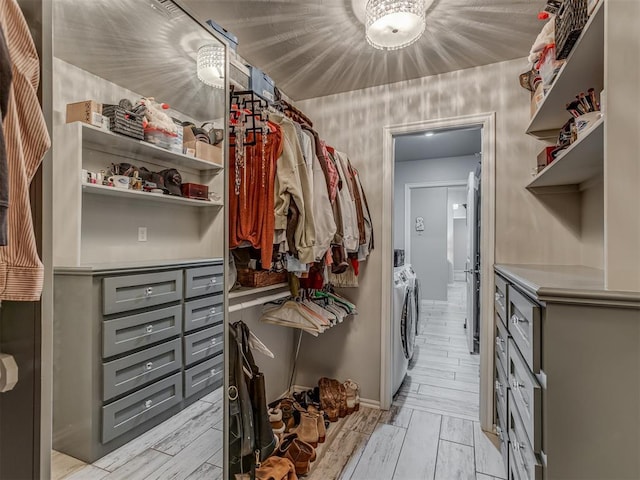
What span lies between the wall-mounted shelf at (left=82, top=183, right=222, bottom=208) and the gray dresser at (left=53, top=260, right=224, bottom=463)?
0.25 metres

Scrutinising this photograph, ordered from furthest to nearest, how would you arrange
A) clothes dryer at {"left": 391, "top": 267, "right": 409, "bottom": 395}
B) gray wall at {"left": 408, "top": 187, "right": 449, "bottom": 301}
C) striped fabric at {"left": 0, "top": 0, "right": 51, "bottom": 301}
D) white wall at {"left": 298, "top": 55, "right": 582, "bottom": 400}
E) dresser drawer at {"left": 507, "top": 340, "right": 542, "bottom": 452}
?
gray wall at {"left": 408, "top": 187, "right": 449, "bottom": 301}, clothes dryer at {"left": 391, "top": 267, "right": 409, "bottom": 395}, white wall at {"left": 298, "top": 55, "right": 582, "bottom": 400}, dresser drawer at {"left": 507, "top": 340, "right": 542, "bottom": 452}, striped fabric at {"left": 0, "top": 0, "right": 51, "bottom": 301}

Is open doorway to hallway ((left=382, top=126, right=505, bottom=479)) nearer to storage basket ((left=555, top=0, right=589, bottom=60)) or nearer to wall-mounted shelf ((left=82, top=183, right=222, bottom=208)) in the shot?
storage basket ((left=555, top=0, right=589, bottom=60))

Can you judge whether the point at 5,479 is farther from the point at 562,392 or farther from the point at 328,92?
the point at 328,92

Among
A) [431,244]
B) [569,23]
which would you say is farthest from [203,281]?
[431,244]

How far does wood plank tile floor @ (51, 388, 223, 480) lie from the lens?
104 centimetres

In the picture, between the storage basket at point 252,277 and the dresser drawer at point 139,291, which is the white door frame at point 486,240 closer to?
the storage basket at point 252,277

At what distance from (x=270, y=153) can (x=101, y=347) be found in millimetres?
980

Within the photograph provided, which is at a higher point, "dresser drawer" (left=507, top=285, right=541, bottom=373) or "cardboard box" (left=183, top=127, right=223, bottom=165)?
"cardboard box" (left=183, top=127, right=223, bottom=165)

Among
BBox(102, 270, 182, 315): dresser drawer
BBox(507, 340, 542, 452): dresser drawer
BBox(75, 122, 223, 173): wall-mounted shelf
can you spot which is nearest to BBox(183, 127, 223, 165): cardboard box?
BBox(75, 122, 223, 173): wall-mounted shelf

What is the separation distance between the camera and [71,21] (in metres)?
0.97

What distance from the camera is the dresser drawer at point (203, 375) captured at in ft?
4.58

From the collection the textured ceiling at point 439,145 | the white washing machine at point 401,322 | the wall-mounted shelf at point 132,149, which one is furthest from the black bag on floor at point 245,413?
the textured ceiling at point 439,145

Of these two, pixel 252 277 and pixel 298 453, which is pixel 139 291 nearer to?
pixel 252 277

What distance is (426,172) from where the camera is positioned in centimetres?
532
